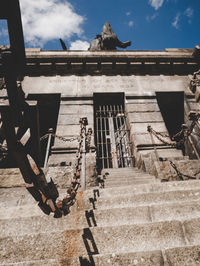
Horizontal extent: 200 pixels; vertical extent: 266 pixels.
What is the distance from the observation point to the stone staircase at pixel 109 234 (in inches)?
50.6

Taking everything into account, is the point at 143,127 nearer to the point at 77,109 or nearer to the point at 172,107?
the point at 172,107

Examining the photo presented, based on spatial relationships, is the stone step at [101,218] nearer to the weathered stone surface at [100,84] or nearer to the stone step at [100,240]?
the stone step at [100,240]

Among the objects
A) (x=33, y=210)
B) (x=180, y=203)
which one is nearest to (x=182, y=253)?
(x=180, y=203)

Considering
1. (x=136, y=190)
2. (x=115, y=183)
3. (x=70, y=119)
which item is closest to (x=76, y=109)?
(x=70, y=119)

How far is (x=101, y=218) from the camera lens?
1.89m

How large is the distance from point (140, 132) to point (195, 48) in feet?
21.1

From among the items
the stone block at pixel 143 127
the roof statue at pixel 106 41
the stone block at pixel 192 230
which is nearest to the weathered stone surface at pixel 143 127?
the stone block at pixel 143 127

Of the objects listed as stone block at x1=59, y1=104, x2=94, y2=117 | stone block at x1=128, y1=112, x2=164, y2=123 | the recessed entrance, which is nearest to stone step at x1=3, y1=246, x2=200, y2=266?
the recessed entrance

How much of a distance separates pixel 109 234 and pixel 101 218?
319mm

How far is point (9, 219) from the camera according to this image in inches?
73.9

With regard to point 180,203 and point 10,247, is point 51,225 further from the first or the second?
point 180,203

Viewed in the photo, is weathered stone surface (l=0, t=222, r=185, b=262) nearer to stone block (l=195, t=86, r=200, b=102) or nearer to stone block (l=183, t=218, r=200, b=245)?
stone block (l=183, t=218, r=200, b=245)

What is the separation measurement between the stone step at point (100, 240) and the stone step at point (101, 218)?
0.16 metres

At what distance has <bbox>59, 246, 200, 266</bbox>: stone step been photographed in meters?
1.25
